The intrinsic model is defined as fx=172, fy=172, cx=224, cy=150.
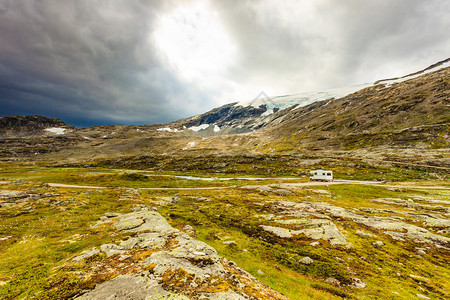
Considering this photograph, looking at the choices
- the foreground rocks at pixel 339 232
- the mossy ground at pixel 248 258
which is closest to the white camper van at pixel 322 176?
the foreground rocks at pixel 339 232

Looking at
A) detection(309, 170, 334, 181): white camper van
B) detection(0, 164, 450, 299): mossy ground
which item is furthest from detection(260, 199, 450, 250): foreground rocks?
detection(309, 170, 334, 181): white camper van

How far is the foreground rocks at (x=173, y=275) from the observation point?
9.47 metres

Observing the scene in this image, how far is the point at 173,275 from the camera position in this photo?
11.1 meters

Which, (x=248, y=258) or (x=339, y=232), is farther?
(x=339, y=232)

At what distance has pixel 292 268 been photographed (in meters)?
18.2

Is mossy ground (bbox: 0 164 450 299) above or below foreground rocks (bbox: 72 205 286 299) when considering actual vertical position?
below

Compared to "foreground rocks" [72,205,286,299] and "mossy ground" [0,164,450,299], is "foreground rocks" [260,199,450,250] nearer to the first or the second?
"mossy ground" [0,164,450,299]

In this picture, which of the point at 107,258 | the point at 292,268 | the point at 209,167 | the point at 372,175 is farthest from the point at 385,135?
the point at 107,258

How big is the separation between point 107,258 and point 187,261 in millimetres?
6910

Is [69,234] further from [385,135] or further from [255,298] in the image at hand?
[385,135]

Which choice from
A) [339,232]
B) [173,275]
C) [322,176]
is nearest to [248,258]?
[173,275]

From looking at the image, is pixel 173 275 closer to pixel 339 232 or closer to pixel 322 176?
pixel 339 232

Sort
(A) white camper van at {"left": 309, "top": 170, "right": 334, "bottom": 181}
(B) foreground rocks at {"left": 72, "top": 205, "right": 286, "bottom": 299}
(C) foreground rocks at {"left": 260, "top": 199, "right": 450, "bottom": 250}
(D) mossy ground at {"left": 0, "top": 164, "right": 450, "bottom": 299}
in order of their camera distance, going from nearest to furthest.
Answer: (B) foreground rocks at {"left": 72, "top": 205, "right": 286, "bottom": 299} → (D) mossy ground at {"left": 0, "top": 164, "right": 450, "bottom": 299} → (C) foreground rocks at {"left": 260, "top": 199, "right": 450, "bottom": 250} → (A) white camper van at {"left": 309, "top": 170, "right": 334, "bottom": 181}

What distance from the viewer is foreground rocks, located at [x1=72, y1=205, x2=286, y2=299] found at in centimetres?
947
